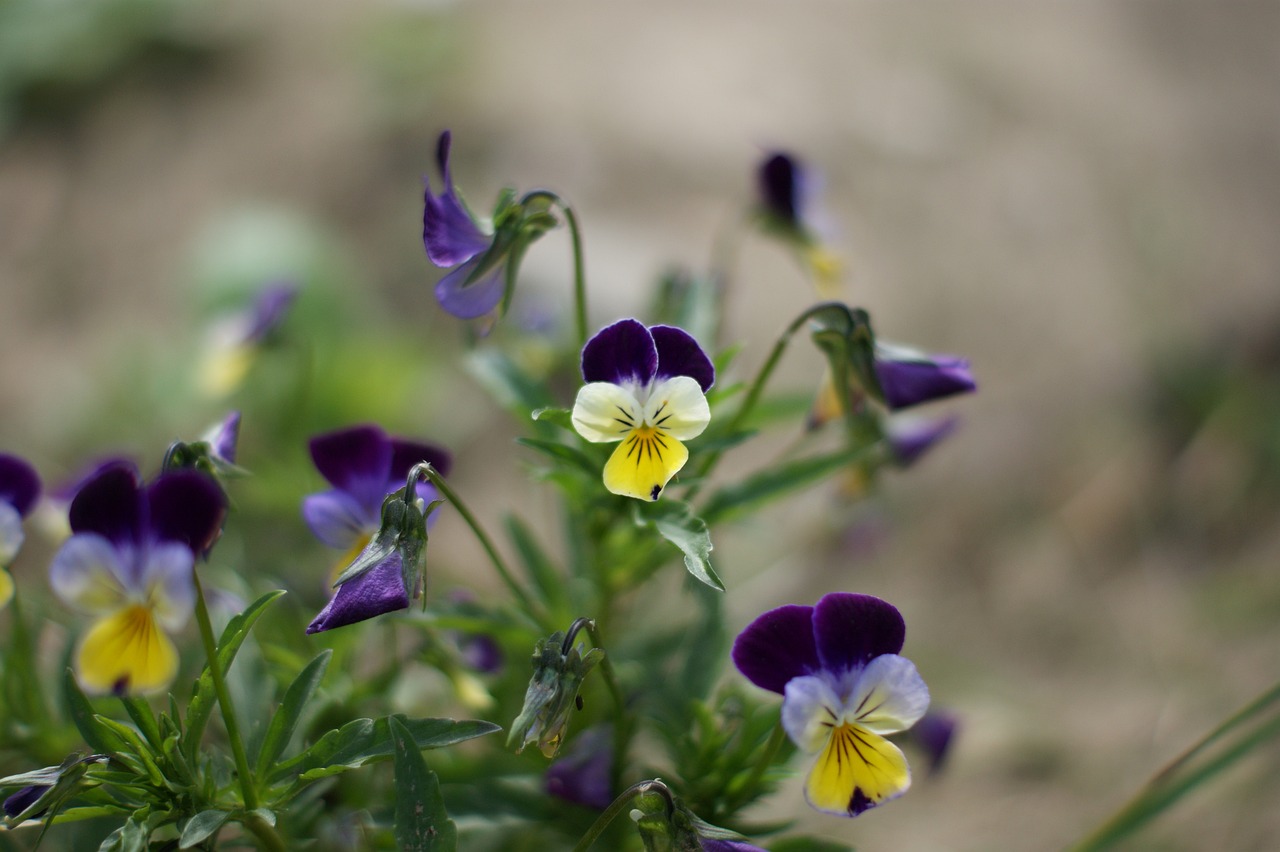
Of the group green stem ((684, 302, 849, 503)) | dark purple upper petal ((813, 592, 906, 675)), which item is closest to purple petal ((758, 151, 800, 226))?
green stem ((684, 302, 849, 503))

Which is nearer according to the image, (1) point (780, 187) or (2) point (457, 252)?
(2) point (457, 252)

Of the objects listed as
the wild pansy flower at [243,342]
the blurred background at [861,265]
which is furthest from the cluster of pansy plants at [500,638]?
the blurred background at [861,265]

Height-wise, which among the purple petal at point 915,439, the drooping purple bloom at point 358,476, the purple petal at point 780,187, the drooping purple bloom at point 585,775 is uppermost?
the purple petal at point 780,187

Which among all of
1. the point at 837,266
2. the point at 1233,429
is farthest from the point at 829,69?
the point at 837,266

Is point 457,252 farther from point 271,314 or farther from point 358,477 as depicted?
point 271,314

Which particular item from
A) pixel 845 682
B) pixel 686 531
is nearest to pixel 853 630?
pixel 845 682

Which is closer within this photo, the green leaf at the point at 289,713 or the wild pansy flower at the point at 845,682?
the wild pansy flower at the point at 845,682

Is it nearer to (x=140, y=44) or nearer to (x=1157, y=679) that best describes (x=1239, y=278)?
(x=1157, y=679)

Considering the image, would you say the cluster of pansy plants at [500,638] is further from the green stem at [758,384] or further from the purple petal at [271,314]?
the purple petal at [271,314]
